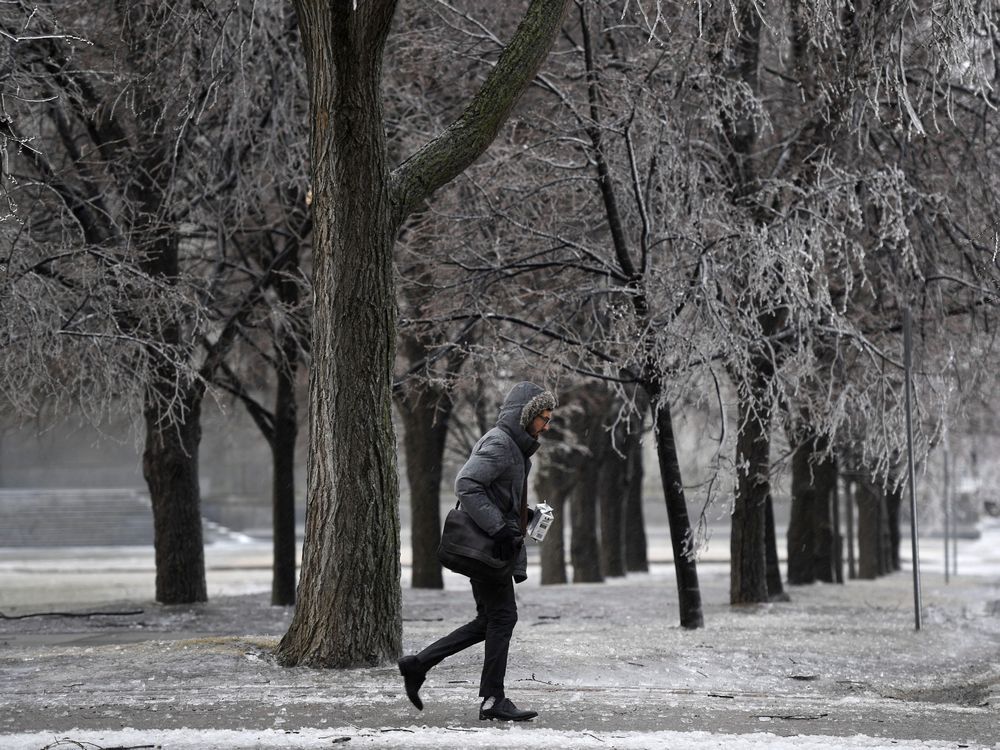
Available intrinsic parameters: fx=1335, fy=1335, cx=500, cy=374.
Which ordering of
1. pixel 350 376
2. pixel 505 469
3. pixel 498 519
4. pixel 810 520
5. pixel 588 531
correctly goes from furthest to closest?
pixel 588 531 → pixel 810 520 → pixel 350 376 → pixel 505 469 → pixel 498 519

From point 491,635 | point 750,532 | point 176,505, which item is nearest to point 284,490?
point 176,505

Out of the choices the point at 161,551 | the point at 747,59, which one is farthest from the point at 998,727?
the point at 161,551

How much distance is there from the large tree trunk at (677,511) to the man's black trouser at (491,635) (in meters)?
5.13

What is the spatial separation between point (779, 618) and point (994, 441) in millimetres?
26804

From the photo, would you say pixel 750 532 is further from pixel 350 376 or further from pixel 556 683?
pixel 350 376

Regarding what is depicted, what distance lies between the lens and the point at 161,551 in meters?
16.6

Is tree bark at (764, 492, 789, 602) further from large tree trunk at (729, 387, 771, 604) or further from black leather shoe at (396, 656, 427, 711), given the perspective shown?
black leather shoe at (396, 656, 427, 711)

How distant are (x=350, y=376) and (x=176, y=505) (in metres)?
7.96

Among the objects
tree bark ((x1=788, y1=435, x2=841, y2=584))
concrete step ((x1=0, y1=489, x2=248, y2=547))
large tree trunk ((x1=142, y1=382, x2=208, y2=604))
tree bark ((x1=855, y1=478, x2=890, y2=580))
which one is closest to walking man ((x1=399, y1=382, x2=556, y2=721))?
large tree trunk ((x1=142, y1=382, x2=208, y2=604))

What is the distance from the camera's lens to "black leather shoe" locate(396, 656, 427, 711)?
278 inches

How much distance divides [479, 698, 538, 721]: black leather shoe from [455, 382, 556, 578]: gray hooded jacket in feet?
2.21

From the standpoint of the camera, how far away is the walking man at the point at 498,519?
22.9 ft

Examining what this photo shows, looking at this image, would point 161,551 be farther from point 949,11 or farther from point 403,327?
point 949,11

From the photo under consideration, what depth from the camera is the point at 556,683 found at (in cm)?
873
